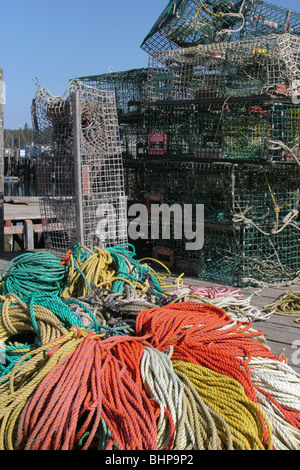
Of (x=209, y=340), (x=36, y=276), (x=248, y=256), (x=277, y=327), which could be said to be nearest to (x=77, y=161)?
(x=36, y=276)

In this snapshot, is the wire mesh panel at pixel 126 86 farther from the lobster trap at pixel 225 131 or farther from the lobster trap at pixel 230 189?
the lobster trap at pixel 230 189

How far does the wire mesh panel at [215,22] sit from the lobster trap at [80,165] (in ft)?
4.26

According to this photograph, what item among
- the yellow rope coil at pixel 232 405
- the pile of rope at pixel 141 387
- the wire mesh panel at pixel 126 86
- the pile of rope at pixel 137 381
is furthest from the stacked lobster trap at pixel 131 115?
the yellow rope coil at pixel 232 405

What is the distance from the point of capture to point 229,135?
455 cm

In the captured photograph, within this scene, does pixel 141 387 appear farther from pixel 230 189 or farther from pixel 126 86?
pixel 126 86

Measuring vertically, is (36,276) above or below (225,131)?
below

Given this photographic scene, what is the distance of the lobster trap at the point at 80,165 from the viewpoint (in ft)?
14.4

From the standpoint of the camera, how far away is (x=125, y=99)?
5973 millimetres

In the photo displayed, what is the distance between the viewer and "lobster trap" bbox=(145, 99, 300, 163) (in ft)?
14.0

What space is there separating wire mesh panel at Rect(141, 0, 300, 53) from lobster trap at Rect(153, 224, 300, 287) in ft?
7.19

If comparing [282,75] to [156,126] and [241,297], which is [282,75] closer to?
[156,126]

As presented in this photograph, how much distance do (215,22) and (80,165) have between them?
237 centimetres

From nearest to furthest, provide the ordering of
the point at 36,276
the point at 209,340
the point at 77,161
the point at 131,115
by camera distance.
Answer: the point at 209,340, the point at 36,276, the point at 77,161, the point at 131,115

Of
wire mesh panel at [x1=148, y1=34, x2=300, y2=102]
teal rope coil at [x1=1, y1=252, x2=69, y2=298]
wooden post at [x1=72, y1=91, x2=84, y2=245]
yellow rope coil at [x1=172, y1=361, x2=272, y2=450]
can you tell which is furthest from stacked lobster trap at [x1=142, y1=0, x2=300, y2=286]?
yellow rope coil at [x1=172, y1=361, x2=272, y2=450]
